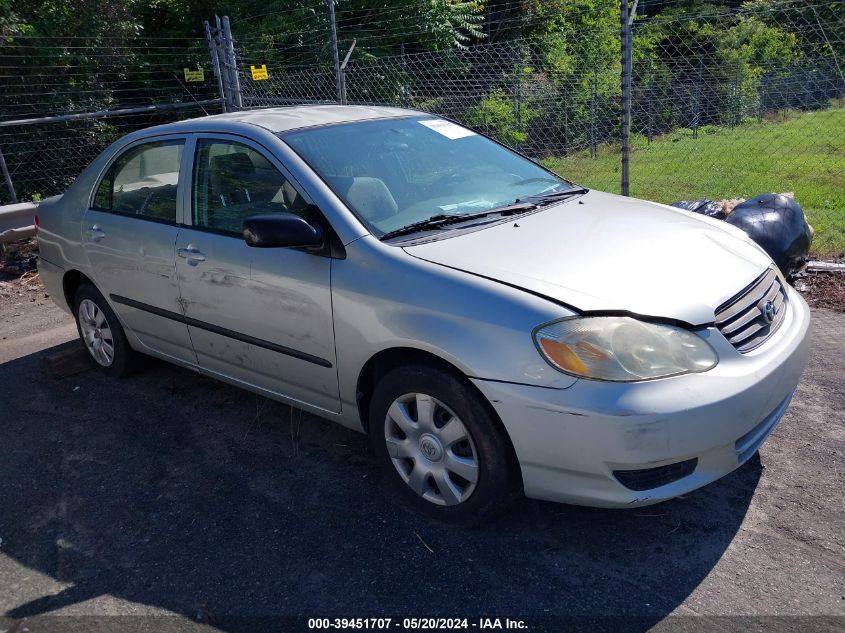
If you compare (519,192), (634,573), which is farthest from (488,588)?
(519,192)

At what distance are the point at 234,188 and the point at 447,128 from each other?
130 centimetres

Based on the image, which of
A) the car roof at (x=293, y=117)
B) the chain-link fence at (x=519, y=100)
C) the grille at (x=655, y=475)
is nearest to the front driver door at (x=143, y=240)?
the car roof at (x=293, y=117)

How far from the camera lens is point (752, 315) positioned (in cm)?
305

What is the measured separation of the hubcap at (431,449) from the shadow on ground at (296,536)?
0.58ft

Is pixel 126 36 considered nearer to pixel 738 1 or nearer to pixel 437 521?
pixel 437 521

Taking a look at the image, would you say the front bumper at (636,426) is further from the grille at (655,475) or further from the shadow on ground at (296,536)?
A: the shadow on ground at (296,536)

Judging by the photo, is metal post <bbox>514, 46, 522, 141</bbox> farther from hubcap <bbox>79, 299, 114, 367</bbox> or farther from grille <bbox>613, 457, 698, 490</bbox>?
grille <bbox>613, 457, 698, 490</bbox>

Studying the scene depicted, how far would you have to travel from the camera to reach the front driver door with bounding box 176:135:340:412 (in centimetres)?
342

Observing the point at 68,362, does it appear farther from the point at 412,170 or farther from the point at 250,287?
the point at 412,170

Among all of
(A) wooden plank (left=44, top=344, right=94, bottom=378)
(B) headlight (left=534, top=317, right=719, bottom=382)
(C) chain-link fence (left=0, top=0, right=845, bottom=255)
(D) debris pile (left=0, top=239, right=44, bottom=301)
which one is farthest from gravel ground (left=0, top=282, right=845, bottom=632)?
(C) chain-link fence (left=0, top=0, right=845, bottom=255)

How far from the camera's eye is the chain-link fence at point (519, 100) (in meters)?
11.0

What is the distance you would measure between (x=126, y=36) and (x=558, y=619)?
43.7 feet

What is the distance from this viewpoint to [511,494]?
2.98 meters

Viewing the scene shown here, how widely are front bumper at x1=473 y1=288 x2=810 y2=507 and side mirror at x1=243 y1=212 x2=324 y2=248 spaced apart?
103 centimetres
